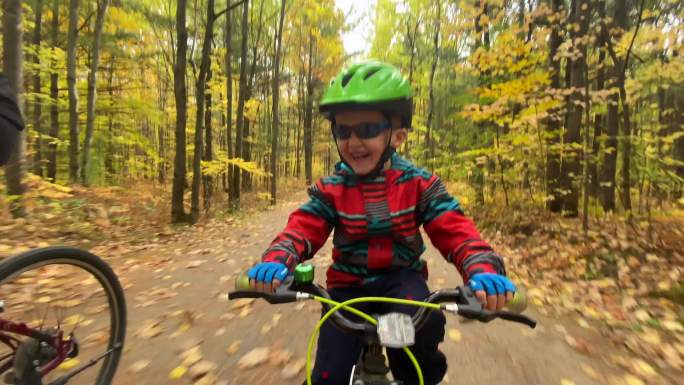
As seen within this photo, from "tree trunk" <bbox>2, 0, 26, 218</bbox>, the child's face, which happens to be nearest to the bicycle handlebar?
the child's face

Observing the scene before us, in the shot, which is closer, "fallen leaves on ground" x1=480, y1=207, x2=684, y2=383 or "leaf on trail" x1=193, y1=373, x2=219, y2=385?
"leaf on trail" x1=193, y1=373, x2=219, y2=385

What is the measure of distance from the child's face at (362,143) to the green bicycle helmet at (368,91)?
0.06m

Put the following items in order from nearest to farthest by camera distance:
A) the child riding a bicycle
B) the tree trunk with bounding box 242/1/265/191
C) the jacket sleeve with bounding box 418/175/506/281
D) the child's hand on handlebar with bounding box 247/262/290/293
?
the child's hand on handlebar with bounding box 247/262/290/293 < the jacket sleeve with bounding box 418/175/506/281 < the child riding a bicycle < the tree trunk with bounding box 242/1/265/191

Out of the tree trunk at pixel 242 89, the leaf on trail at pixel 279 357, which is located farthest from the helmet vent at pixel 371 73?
the tree trunk at pixel 242 89

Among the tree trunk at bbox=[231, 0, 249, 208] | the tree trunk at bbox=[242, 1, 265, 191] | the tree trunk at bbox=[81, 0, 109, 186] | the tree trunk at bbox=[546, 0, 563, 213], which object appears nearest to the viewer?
the tree trunk at bbox=[546, 0, 563, 213]

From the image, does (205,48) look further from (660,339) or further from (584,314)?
(660,339)

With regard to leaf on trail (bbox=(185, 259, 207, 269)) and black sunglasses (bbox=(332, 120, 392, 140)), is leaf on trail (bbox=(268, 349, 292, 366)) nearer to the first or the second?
black sunglasses (bbox=(332, 120, 392, 140))

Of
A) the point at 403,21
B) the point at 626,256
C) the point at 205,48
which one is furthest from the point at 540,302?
the point at 403,21

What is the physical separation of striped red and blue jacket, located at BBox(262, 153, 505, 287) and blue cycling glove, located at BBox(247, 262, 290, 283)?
289mm

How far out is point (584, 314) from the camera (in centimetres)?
444

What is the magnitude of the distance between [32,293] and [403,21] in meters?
22.9

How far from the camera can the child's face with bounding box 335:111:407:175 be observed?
199cm

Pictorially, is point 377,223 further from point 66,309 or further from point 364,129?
point 66,309

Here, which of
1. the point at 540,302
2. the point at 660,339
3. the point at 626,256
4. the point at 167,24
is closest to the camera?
the point at 660,339
